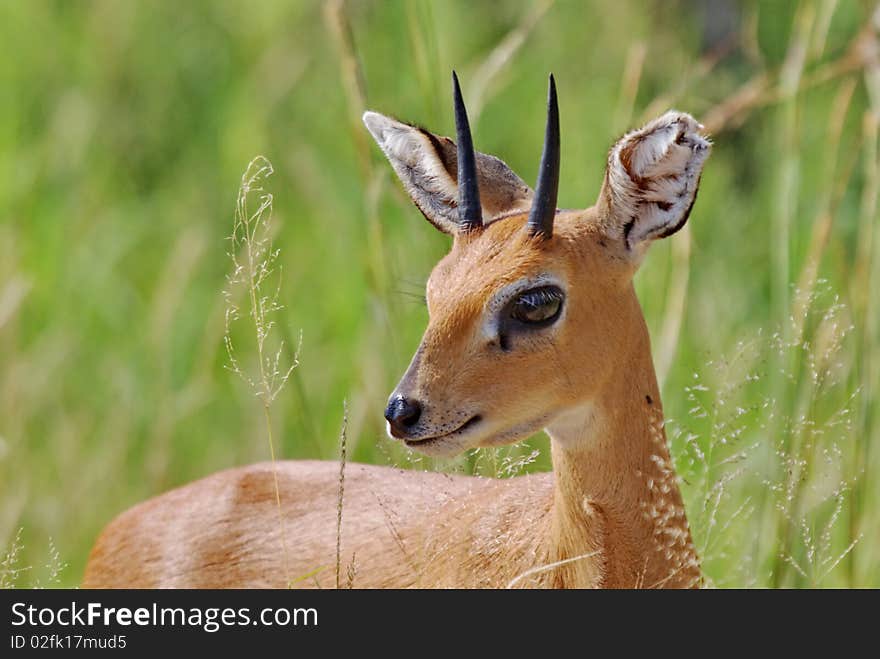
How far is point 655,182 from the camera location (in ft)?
12.8

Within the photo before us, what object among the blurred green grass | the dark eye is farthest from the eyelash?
the blurred green grass

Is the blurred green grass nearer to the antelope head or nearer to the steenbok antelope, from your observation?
the steenbok antelope

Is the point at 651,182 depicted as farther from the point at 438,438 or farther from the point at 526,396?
the point at 438,438

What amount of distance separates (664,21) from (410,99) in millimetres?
1756

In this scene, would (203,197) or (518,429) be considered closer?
(518,429)

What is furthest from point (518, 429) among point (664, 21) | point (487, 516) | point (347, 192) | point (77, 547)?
point (664, 21)

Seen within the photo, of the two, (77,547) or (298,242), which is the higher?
(298,242)

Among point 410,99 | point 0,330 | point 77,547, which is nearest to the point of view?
point 77,547

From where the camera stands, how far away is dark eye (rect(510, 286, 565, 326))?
12.4 ft

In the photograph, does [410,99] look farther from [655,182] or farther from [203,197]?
[655,182]

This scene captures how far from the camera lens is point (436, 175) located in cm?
424

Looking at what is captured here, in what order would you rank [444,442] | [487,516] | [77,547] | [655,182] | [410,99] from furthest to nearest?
[410,99]
[77,547]
[487,516]
[655,182]
[444,442]

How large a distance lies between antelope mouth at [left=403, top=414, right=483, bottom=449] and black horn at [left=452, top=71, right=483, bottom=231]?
0.53 m

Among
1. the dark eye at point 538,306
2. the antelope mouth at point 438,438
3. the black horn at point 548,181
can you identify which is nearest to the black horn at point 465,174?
the black horn at point 548,181
